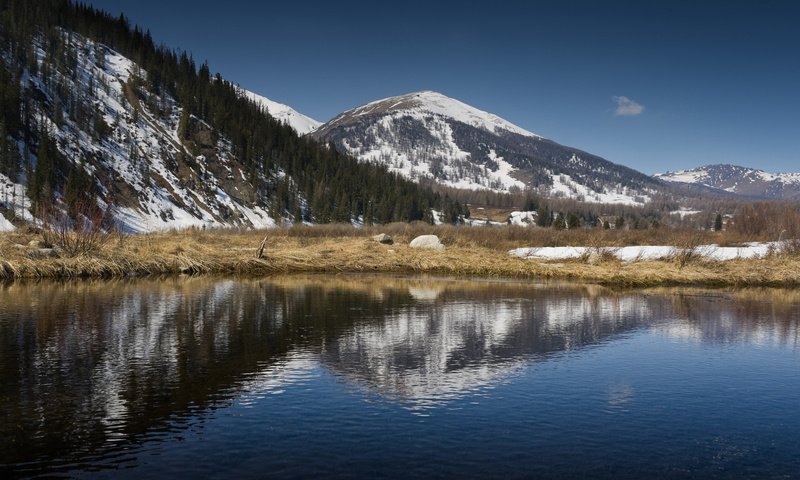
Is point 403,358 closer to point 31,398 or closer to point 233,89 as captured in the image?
point 31,398

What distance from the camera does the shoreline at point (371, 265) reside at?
3100cm

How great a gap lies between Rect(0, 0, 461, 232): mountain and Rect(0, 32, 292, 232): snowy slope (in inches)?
9.3

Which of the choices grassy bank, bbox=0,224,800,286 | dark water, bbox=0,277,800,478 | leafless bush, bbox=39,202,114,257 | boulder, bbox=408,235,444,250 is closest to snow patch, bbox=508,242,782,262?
grassy bank, bbox=0,224,800,286

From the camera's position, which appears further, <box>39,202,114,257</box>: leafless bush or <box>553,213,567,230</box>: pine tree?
<box>553,213,567,230</box>: pine tree

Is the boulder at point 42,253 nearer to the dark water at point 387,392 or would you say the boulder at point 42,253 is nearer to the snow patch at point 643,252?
the dark water at point 387,392

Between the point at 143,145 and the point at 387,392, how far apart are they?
9376 centimetres

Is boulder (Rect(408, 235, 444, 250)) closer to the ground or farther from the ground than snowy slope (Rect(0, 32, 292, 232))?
closer to the ground

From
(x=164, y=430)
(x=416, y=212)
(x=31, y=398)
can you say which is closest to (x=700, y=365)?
(x=164, y=430)

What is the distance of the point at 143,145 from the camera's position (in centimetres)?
9438

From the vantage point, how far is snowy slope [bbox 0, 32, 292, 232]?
265ft

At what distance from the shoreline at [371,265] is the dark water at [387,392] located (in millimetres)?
9717

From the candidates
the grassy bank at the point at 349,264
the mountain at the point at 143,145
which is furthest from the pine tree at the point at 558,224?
the mountain at the point at 143,145

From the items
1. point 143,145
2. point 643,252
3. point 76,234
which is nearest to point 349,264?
point 76,234

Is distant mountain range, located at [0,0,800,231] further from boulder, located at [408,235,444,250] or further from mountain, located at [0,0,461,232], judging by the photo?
boulder, located at [408,235,444,250]
